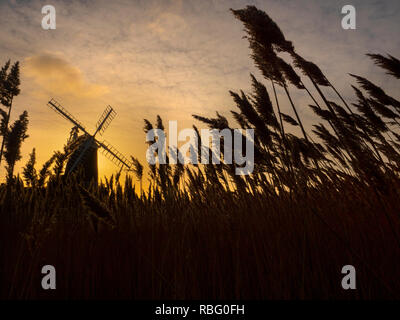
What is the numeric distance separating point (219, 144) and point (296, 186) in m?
1.47

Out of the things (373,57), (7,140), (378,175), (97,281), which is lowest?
(97,281)

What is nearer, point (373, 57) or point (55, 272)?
point (55, 272)

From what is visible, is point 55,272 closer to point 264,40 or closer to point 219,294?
point 219,294

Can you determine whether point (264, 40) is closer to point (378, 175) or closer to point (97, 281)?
point (378, 175)

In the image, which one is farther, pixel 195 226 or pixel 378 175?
pixel 195 226

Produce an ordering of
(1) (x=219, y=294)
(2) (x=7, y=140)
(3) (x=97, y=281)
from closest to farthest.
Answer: (1) (x=219, y=294) → (3) (x=97, y=281) → (2) (x=7, y=140)

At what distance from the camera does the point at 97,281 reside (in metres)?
2.00

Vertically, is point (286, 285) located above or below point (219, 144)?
below

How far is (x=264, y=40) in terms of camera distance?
204 centimetres

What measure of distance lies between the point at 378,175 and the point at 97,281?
1884mm
